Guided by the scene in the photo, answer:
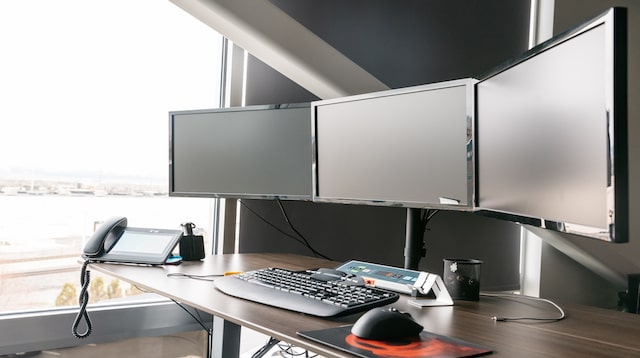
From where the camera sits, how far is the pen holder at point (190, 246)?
193 centimetres

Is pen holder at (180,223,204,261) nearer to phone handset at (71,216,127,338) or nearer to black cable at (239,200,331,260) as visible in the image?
phone handset at (71,216,127,338)

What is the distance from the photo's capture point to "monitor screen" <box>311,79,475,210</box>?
58.4 inches

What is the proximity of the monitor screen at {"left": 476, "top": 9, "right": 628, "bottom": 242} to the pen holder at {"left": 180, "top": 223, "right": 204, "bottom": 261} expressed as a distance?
39.9 inches

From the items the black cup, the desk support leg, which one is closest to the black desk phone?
the desk support leg

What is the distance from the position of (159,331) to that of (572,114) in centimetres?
184

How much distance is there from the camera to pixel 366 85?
2447 millimetres

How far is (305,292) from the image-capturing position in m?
1.25

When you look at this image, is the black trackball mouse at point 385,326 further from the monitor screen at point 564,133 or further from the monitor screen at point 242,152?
the monitor screen at point 242,152

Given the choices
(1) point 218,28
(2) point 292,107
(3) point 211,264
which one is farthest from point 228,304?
(1) point 218,28

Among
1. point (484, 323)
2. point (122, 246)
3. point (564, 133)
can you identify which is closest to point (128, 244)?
point (122, 246)

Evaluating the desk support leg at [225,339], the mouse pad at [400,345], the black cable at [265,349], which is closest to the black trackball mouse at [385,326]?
the mouse pad at [400,345]

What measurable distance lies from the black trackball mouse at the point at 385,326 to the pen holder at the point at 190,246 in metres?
1.09

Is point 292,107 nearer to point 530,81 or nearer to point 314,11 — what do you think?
point 314,11

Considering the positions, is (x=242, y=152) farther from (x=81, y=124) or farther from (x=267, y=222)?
(x=81, y=124)
